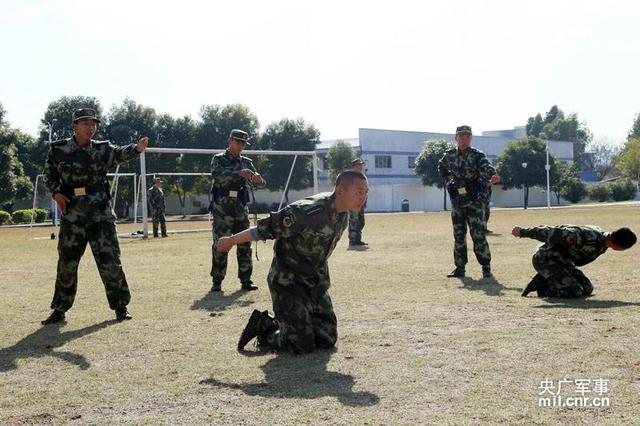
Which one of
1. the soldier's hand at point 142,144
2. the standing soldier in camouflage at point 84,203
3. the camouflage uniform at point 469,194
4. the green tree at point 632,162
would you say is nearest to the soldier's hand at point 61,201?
the standing soldier in camouflage at point 84,203

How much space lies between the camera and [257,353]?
634 cm

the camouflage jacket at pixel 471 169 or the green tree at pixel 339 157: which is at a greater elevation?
the green tree at pixel 339 157

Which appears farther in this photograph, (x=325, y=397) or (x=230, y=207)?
(x=230, y=207)

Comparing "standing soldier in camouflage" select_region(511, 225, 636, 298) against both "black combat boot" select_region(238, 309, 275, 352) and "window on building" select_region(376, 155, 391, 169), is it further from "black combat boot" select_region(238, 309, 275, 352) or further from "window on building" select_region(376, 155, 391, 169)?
"window on building" select_region(376, 155, 391, 169)

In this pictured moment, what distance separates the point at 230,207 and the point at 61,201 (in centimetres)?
327

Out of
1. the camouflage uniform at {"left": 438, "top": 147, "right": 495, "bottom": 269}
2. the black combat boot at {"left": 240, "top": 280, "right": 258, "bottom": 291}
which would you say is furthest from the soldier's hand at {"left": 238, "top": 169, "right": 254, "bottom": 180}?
the camouflage uniform at {"left": 438, "top": 147, "right": 495, "bottom": 269}

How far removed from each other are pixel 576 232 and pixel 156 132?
194 feet

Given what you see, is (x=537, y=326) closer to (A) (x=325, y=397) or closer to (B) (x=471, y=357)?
(B) (x=471, y=357)

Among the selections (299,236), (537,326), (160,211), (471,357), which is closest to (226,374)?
(299,236)

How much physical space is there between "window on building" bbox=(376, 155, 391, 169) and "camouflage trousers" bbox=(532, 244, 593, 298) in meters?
73.8

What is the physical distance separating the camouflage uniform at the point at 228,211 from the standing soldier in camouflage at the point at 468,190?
120 inches

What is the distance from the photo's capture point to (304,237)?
6273 millimetres

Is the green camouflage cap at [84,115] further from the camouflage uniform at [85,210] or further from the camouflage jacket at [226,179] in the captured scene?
the camouflage jacket at [226,179]

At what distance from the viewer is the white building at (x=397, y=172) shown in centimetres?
7300
